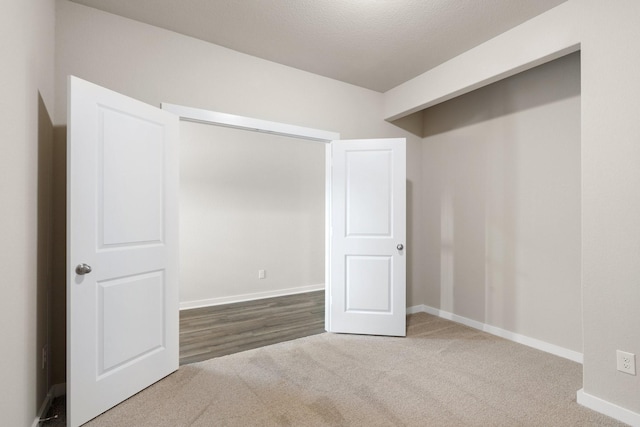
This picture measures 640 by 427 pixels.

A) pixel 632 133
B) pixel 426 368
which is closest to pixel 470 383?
pixel 426 368

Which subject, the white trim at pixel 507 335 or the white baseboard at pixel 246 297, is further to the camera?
the white baseboard at pixel 246 297

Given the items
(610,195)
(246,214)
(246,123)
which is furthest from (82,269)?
(610,195)

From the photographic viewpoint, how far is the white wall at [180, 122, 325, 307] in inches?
181

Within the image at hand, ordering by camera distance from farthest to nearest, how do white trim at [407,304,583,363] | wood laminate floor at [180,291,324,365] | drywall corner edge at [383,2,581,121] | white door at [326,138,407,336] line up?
white door at [326,138,407,336] → wood laminate floor at [180,291,324,365] → white trim at [407,304,583,363] → drywall corner edge at [383,2,581,121]

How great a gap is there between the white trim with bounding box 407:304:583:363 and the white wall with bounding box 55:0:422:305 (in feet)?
7.51

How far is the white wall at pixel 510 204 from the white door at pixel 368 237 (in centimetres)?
88

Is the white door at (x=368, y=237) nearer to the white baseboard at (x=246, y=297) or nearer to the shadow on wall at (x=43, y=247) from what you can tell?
the white baseboard at (x=246, y=297)

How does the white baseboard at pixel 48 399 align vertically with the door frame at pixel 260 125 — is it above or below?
below

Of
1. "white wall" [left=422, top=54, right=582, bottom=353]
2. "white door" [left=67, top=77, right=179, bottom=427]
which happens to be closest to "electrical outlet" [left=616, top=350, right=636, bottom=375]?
"white wall" [left=422, top=54, right=582, bottom=353]

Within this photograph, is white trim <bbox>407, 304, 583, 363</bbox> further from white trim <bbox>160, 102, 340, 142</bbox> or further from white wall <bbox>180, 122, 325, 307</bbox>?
white trim <bbox>160, 102, 340, 142</bbox>

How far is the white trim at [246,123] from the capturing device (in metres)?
2.68

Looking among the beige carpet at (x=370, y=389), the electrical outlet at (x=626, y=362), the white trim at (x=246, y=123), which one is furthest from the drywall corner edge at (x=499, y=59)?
the beige carpet at (x=370, y=389)

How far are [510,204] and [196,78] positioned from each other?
326cm

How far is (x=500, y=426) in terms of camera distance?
185 centimetres
